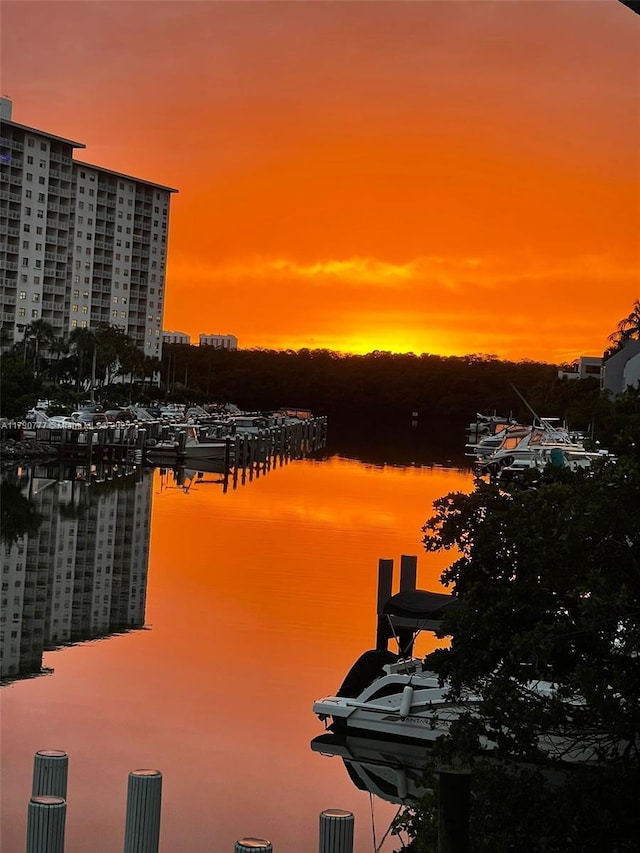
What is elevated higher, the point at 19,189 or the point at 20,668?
the point at 19,189

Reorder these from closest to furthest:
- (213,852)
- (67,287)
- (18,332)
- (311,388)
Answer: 1. (213,852)
2. (18,332)
3. (67,287)
4. (311,388)

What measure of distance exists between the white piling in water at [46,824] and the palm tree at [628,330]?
83910 millimetres

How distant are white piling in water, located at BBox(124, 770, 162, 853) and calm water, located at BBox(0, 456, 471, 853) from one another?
3.73 metres

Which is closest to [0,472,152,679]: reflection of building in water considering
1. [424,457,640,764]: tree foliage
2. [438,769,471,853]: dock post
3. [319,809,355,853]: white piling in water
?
[424,457,640,764]: tree foliage

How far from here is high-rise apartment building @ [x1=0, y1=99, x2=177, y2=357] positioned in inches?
5901

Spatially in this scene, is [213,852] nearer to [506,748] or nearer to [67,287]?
[506,748]

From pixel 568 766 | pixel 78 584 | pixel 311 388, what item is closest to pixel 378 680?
pixel 568 766

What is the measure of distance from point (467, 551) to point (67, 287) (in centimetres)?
15258

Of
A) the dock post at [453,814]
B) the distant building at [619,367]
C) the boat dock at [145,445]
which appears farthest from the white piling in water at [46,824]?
the distant building at [619,367]

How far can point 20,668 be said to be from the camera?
20.4 meters

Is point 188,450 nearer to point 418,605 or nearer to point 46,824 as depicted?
point 418,605

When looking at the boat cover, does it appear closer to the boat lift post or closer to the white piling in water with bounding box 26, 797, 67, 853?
the boat lift post

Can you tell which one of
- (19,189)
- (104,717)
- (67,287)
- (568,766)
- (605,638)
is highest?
(19,189)

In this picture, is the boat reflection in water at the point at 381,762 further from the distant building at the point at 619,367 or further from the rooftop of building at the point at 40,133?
the rooftop of building at the point at 40,133
